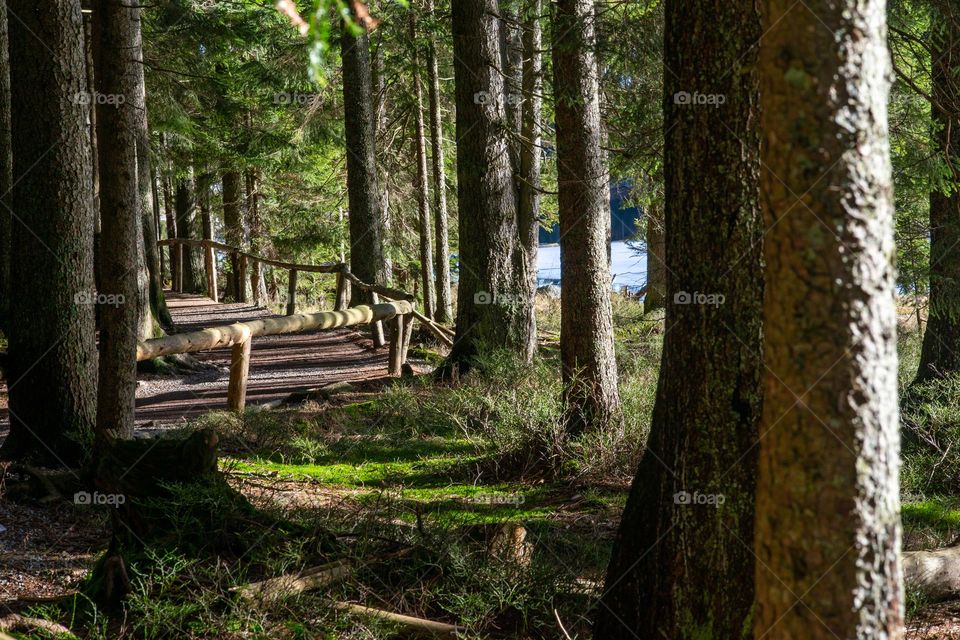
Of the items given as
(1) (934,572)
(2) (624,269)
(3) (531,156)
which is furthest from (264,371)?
(1) (934,572)

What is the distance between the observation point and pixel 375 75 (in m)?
17.5

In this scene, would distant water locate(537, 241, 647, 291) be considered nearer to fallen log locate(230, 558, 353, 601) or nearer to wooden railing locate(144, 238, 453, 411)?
wooden railing locate(144, 238, 453, 411)

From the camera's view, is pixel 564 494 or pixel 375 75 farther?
pixel 375 75

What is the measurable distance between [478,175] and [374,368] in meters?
3.49

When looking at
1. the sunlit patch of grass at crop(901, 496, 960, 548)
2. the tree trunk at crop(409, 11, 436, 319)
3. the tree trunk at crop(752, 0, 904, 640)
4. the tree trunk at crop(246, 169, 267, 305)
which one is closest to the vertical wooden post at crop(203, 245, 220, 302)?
the tree trunk at crop(246, 169, 267, 305)

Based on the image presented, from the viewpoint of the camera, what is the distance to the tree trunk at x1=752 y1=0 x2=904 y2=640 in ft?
6.73

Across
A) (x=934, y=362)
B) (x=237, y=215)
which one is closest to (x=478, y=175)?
(x=934, y=362)

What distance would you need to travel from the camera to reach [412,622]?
4.00 m

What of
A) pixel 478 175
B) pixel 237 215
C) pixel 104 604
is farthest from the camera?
pixel 237 215

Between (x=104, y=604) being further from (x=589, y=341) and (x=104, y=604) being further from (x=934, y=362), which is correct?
(x=934, y=362)

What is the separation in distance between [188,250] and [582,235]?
1889cm

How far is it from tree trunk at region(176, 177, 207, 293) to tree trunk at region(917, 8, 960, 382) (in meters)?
18.6

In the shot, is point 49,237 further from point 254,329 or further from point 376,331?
point 376,331

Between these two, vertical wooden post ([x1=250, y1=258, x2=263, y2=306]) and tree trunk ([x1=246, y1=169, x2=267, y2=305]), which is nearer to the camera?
vertical wooden post ([x1=250, y1=258, x2=263, y2=306])
